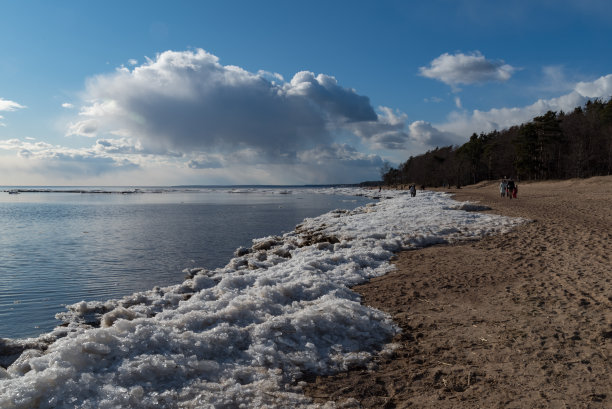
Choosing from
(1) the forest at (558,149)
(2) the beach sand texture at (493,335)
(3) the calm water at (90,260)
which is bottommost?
(3) the calm water at (90,260)

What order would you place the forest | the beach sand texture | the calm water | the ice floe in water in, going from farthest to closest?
1. the forest
2. the calm water
3. the beach sand texture
4. the ice floe in water

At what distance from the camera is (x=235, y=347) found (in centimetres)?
569

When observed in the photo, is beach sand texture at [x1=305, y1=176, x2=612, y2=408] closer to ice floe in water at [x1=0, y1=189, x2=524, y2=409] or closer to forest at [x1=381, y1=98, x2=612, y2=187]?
ice floe in water at [x1=0, y1=189, x2=524, y2=409]

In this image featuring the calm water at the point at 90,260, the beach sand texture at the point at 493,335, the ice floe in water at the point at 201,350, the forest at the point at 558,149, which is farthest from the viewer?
the forest at the point at 558,149

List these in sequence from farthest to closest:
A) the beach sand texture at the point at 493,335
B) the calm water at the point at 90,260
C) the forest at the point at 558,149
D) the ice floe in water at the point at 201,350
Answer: the forest at the point at 558,149 < the calm water at the point at 90,260 < the beach sand texture at the point at 493,335 < the ice floe in water at the point at 201,350

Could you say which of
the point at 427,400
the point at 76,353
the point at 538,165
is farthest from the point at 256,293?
the point at 538,165

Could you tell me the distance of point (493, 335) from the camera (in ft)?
20.7

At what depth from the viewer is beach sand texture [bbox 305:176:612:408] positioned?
15.2ft

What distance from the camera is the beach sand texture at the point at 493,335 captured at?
15.2ft

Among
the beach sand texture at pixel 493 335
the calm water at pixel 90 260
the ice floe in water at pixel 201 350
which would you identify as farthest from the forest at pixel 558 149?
the ice floe in water at pixel 201 350

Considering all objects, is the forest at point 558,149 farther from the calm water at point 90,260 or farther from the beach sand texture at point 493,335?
the beach sand texture at point 493,335

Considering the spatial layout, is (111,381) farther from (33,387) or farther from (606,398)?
(606,398)

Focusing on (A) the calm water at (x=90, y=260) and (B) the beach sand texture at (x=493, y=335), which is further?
(A) the calm water at (x=90, y=260)

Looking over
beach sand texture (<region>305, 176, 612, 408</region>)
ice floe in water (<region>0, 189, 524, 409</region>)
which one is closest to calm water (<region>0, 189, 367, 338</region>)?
ice floe in water (<region>0, 189, 524, 409</region>)
